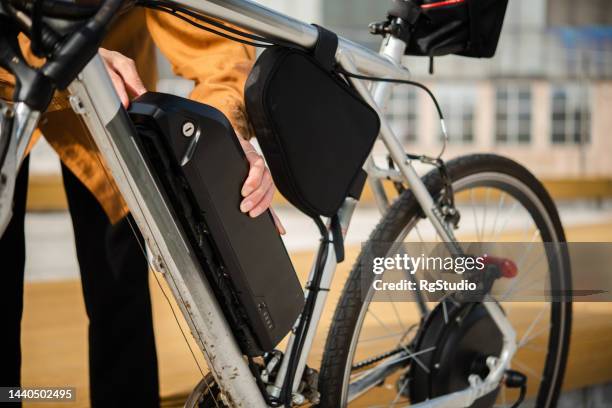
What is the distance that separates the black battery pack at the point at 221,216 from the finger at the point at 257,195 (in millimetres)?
11

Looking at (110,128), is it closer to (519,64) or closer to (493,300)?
(493,300)

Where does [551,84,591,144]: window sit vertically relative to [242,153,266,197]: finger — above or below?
below

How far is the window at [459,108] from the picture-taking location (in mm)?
15016

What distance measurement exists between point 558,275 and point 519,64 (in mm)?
13934

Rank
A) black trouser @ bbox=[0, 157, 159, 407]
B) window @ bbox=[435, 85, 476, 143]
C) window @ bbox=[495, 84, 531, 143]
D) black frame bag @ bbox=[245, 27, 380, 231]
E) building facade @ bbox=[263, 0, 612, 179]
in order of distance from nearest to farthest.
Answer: black frame bag @ bbox=[245, 27, 380, 231], black trouser @ bbox=[0, 157, 159, 407], building facade @ bbox=[263, 0, 612, 179], window @ bbox=[435, 85, 476, 143], window @ bbox=[495, 84, 531, 143]

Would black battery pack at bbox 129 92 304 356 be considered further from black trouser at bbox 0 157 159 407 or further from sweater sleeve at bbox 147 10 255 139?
black trouser at bbox 0 157 159 407

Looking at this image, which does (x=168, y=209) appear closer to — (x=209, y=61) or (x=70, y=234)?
(x=209, y=61)

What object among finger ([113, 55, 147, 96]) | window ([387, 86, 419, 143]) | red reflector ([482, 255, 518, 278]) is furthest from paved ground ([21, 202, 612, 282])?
window ([387, 86, 419, 143])

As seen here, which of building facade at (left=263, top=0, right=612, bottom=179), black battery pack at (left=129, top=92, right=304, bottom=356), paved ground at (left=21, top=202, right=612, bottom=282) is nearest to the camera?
black battery pack at (left=129, top=92, right=304, bottom=356)

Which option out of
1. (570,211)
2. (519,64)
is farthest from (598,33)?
(570,211)

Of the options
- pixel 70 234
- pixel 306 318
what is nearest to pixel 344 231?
pixel 306 318

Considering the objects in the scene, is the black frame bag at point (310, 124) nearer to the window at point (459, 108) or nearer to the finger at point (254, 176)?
the finger at point (254, 176)

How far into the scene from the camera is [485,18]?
137 centimetres

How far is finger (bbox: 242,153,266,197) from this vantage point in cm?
93
